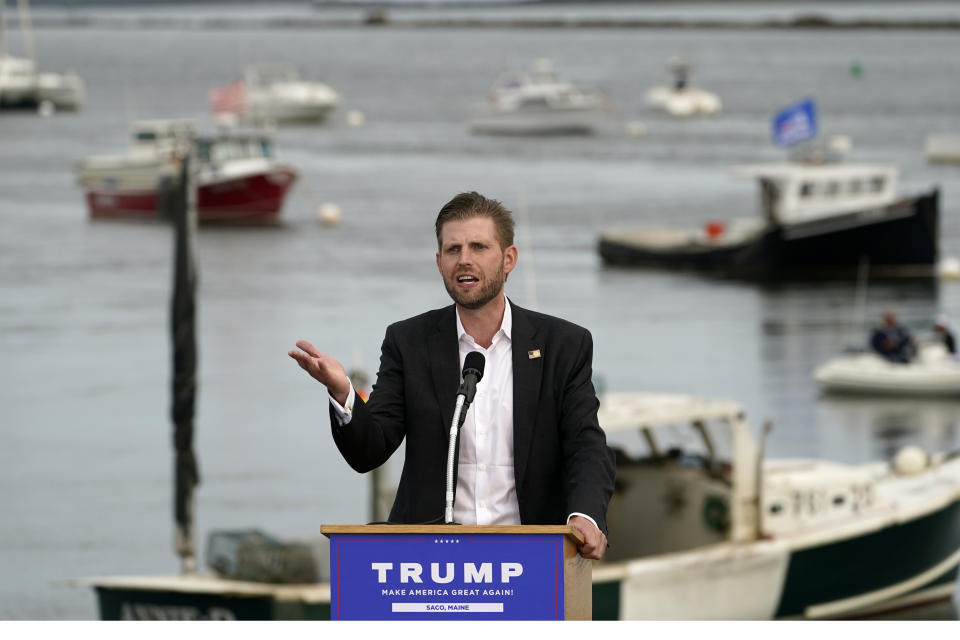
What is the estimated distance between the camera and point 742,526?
52.4 feet

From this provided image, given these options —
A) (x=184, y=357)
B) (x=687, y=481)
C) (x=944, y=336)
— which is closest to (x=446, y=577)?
(x=687, y=481)

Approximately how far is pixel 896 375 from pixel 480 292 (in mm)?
29183

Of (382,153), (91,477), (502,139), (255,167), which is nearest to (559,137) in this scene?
(502,139)

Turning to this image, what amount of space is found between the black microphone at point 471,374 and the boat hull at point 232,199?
5431cm

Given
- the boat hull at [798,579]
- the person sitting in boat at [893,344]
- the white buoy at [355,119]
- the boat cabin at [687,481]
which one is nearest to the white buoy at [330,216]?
the person sitting in boat at [893,344]

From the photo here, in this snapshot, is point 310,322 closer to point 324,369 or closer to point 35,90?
point 324,369

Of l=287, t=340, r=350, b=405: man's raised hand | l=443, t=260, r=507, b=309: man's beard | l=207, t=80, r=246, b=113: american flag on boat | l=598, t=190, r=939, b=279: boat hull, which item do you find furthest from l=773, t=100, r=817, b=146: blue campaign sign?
l=287, t=340, r=350, b=405: man's raised hand

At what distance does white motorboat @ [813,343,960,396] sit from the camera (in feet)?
108

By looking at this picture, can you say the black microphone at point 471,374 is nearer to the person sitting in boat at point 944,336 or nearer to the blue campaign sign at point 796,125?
the person sitting in boat at point 944,336

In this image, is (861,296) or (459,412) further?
(861,296)

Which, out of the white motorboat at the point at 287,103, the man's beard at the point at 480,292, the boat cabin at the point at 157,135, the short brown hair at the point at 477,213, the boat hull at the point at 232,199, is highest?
the white motorboat at the point at 287,103

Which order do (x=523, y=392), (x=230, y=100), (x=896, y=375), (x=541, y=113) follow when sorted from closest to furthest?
(x=523, y=392), (x=896, y=375), (x=230, y=100), (x=541, y=113)

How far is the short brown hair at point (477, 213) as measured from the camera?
4.70m

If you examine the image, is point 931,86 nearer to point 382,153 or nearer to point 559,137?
point 559,137
